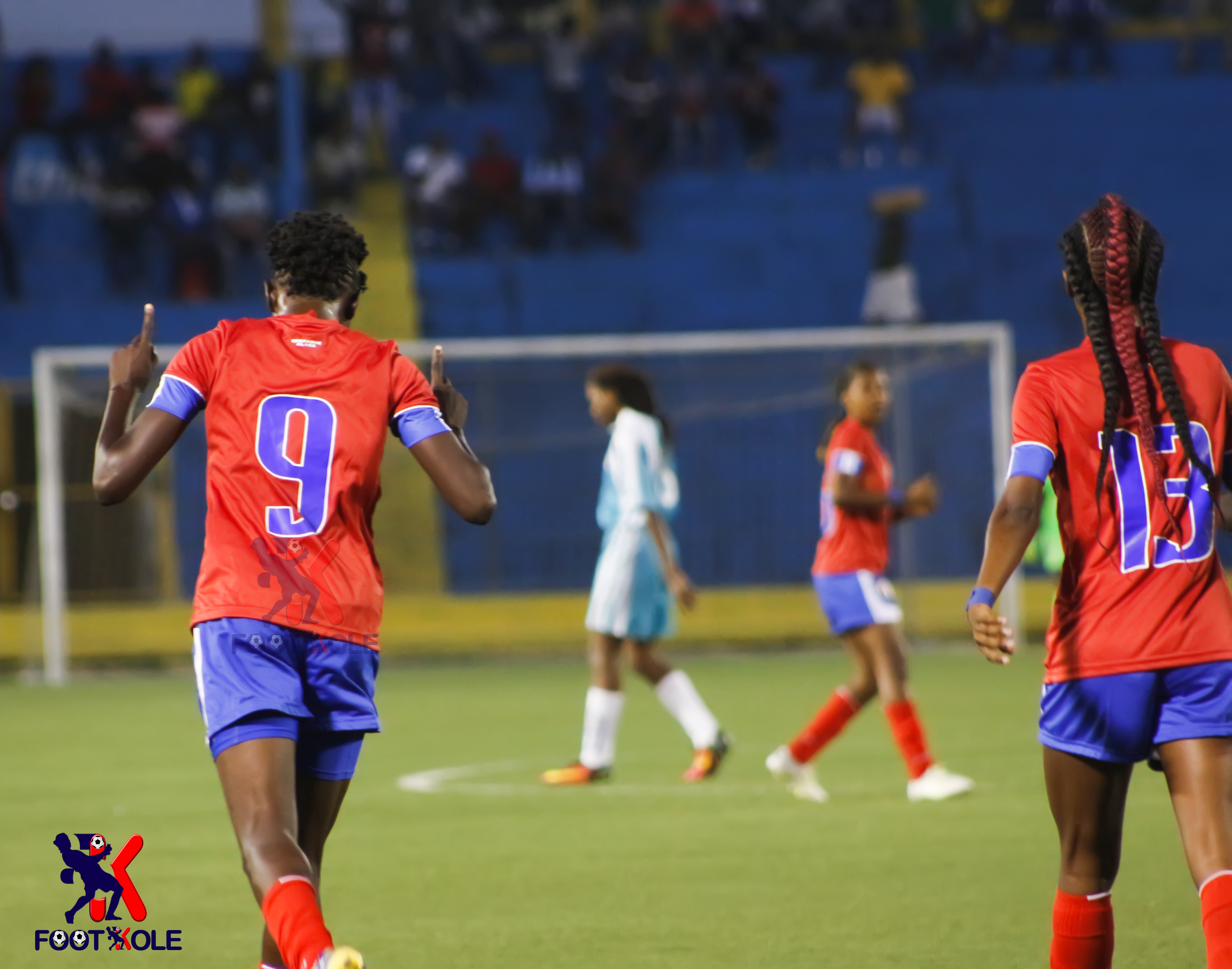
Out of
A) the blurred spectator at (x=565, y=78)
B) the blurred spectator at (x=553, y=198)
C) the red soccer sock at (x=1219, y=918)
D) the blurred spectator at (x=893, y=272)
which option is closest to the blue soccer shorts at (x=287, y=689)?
the red soccer sock at (x=1219, y=918)

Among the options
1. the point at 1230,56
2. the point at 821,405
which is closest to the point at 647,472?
the point at 821,405

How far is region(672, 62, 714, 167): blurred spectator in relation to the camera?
1150 inches

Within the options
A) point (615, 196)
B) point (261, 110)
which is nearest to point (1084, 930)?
point (615, 196)

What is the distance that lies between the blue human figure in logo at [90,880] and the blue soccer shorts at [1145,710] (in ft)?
11.0

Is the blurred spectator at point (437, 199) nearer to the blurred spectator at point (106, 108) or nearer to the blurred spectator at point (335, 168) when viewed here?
the blurred spectator at point (335, 168)

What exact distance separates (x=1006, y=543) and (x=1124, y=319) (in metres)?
0.60

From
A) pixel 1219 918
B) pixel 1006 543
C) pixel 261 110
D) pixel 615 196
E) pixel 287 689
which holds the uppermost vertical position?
pixel 261 110

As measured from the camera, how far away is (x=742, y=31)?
3011cm

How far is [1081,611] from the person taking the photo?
472 centimetres

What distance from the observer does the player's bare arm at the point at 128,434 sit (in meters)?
4.64

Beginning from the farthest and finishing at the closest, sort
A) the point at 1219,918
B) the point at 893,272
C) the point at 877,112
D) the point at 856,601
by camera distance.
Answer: the point at 877,112 < the point at 893,272 < the point at 856,601 < the point at 1219,918

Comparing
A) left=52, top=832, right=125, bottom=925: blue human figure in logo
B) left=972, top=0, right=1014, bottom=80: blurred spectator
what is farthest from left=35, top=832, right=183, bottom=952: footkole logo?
left=972, top=0, right=1014, bottom=80: blurred spectator

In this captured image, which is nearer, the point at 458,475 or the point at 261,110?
the point at 458,475

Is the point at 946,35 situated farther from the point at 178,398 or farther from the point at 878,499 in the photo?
the point at 178,398
